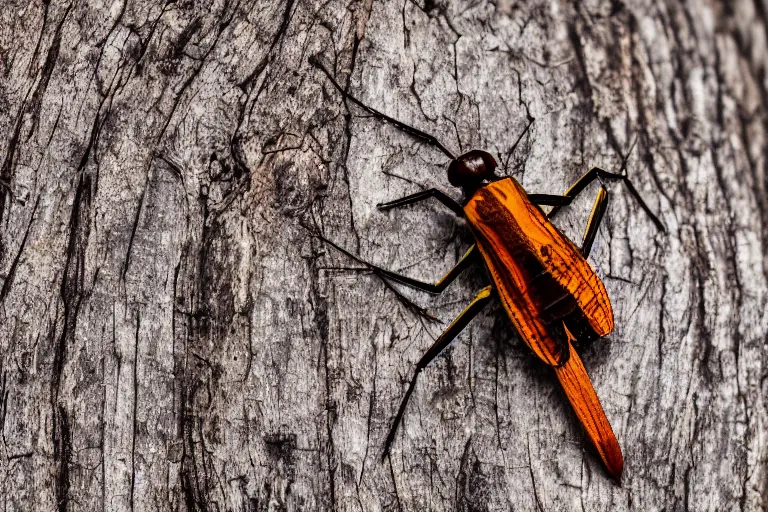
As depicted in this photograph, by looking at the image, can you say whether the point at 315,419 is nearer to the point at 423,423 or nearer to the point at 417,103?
the point at 423,423

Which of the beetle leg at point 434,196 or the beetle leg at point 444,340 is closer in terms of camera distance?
the beetle leg at point 444,340

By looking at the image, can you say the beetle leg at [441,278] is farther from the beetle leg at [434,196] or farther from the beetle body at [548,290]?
the beetle leg at [434,196]

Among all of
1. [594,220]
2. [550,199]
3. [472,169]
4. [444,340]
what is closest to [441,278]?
[444,340]

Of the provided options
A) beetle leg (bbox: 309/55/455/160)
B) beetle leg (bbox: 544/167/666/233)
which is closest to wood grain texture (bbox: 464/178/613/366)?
beetle leg (bbox: 544/167/666/233)

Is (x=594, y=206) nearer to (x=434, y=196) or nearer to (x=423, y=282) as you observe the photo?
(x=434, y=196)

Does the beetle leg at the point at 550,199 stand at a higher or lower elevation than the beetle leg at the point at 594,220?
higher

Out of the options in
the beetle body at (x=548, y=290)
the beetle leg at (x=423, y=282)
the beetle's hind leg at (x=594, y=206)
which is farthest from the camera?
the beetle's hind leg at (x=594, y=206)

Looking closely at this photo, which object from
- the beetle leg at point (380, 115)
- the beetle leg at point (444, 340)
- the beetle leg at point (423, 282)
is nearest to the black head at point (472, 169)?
the beetle leg at point (380, 115)
